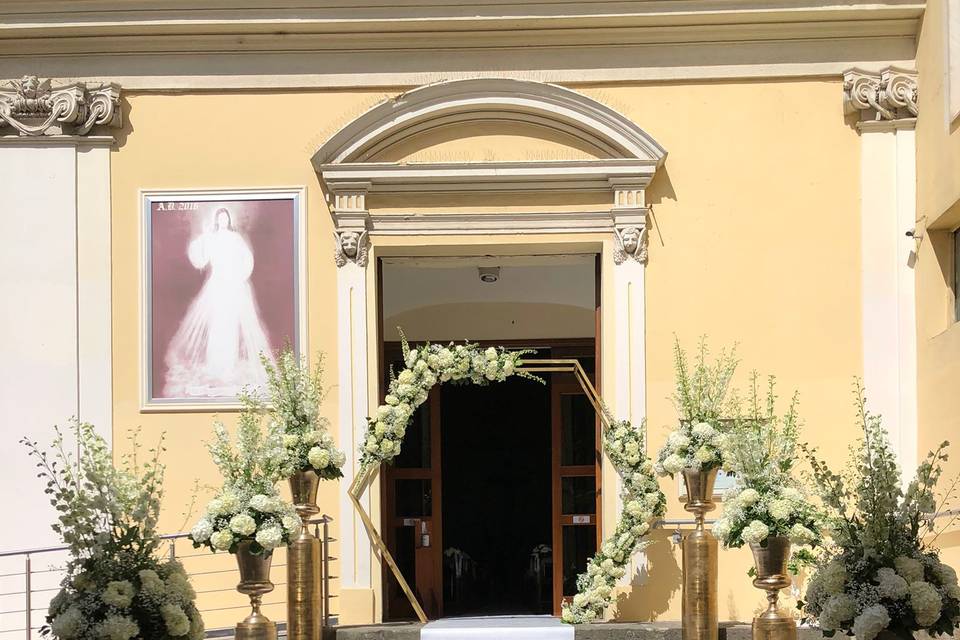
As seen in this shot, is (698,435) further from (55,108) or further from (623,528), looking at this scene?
(55,108)

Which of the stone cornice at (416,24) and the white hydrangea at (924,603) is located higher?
the stone cornice at (416,24)

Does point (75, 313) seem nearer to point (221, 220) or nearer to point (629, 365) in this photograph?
point (221, 220)

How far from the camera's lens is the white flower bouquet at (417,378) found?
10562 mm

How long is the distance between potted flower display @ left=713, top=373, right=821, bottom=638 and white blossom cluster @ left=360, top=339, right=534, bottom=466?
2.17 metres

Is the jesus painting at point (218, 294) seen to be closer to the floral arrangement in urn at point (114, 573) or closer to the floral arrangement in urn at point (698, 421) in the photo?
the floral arrangement in urn at point (114, 573)

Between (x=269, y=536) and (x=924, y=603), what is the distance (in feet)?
13.0

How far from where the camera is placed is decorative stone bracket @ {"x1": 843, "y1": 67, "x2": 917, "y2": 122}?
35.8 ft

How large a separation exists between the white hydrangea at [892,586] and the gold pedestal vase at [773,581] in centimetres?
118

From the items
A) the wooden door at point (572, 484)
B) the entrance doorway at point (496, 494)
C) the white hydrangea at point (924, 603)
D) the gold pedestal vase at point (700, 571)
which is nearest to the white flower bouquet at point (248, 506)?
the entrance doorway at point (496, 494)

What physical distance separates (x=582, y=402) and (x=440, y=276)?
2198 millimetres

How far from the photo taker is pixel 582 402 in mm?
12805

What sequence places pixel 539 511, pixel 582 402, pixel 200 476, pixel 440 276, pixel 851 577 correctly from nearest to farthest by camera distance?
pixel 851 577 → pixel 200 476 → pixel 582 402 → pixel 440 276 → pixel 539 511

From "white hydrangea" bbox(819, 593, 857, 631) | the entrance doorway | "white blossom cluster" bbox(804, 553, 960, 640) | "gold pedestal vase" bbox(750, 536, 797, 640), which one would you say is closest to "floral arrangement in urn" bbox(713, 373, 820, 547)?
"gold pedestal vase" bbox(750, 536, 797, 640)

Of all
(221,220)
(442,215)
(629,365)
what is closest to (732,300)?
(629,365)
